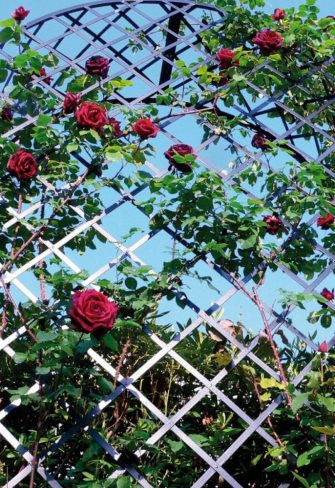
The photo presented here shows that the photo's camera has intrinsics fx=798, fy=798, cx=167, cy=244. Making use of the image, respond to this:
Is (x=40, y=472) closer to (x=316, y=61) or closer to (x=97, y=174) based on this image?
(x=97, y=174)

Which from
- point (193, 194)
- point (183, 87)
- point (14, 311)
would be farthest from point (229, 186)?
point (14, 311)

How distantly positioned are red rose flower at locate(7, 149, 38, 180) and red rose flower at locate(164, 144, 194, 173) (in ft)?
1.71

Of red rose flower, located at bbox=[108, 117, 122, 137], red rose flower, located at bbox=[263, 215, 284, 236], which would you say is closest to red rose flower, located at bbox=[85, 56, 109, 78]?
red rose flower, located at bbox=[108, 117, 122, 137]

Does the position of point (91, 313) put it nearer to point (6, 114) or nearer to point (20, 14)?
point (6, 114)

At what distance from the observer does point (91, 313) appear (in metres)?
2.36

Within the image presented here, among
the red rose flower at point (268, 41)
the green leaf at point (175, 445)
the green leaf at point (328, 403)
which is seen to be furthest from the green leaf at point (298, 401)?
the red rose flower at point (268, 41)

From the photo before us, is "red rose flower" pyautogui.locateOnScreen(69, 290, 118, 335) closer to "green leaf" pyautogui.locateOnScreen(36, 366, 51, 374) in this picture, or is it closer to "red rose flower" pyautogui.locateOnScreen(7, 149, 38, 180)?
"green leaf" pyautogui.locateOnScreen(36, 366, 51, 374)

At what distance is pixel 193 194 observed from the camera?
2.98 metres

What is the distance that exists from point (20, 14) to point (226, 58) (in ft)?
3.10

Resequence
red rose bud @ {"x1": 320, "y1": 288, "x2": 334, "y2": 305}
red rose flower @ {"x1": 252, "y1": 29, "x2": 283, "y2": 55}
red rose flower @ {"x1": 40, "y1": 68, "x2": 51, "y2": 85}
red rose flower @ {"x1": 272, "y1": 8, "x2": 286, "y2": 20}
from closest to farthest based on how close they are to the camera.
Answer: red rose bud @ {"x1": 320, "y1": 288, "x2": 334, "y2": 305} < red rose flower @ {"x1": 40, "y1": 68, "x2": 51, "y2": 85} < red rose flower @ {"x1": 252, "y1": 29, "x2": 283, "y2": 55} < red rose flower @ {"x1": 272, "y1": 8, "x2": 286, "y2": 20}

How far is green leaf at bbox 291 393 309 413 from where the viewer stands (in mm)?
2584

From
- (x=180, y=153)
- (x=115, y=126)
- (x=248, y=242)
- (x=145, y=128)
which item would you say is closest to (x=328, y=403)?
(x=248, y=242)

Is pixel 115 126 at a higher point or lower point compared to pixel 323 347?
higher

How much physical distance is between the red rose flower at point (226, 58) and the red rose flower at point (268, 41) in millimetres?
150
